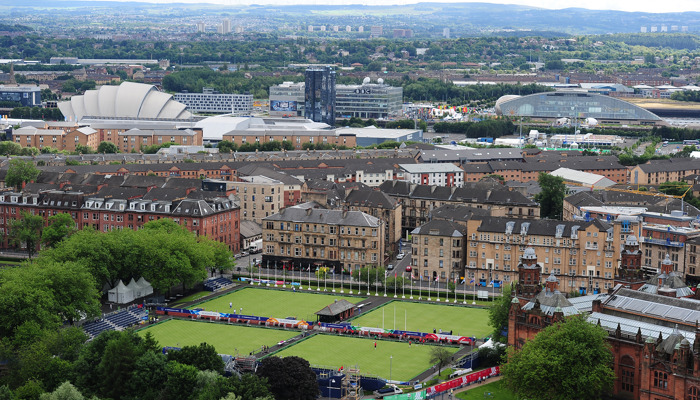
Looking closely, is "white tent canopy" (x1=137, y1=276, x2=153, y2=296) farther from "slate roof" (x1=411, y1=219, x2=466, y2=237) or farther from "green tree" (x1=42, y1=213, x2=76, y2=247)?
"slate roof" (x1=411, y1=219, x2=466, y2=237)

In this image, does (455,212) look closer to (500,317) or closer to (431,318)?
(431,318)

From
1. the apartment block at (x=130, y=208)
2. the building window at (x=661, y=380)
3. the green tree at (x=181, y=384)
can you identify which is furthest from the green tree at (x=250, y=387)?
the apartment block at (x=130, y=208)

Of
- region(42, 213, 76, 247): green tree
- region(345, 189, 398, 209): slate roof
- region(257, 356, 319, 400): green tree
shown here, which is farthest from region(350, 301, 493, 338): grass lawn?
region(42, 213, 76, 247): green tree

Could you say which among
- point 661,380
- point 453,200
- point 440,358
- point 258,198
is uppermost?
point 453,200

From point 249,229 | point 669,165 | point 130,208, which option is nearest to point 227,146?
point 249,229

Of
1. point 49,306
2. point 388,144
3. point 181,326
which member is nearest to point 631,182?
point 388,144

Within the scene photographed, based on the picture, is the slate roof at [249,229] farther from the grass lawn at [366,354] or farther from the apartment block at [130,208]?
the grass lawn at [366,354]
